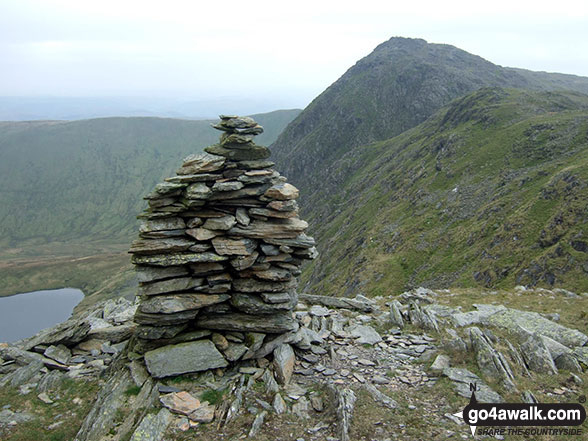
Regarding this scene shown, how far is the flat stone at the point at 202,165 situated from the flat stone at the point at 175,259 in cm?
495

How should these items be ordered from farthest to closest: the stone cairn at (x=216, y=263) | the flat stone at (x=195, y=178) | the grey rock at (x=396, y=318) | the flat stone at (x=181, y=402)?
the grey rock at (x=396, y=318)
the flat stone at (x=195, y=178)
the stone cairn at (x=216, y=263)
the flat stone at (x=181, y=402)

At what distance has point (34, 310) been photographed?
16950 centimetres

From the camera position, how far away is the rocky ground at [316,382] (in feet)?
53.3

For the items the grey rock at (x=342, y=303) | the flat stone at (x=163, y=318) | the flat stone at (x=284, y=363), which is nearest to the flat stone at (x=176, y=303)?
the flat stone at (x=163, y=318)

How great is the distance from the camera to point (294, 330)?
73.0 feet

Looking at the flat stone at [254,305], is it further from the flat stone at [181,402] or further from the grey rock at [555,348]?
the grey rock at [555,348]

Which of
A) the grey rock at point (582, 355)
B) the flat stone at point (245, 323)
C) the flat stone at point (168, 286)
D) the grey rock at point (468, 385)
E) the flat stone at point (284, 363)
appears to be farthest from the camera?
the flat stone at point (245, 323)

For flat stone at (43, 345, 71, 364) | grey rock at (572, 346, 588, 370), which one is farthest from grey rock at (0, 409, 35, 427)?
grey rock at (572, 346, 588, 370)

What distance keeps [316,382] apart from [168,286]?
31.8 ft

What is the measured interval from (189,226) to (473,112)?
462 ft

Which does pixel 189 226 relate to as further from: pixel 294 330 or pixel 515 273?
pixel 515 273

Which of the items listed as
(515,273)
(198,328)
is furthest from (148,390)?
(515,273)

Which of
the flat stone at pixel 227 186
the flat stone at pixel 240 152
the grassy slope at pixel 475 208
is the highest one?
the flat stone at pixel 240 152

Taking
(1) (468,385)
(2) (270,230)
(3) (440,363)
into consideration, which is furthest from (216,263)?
(1) (468,385)
